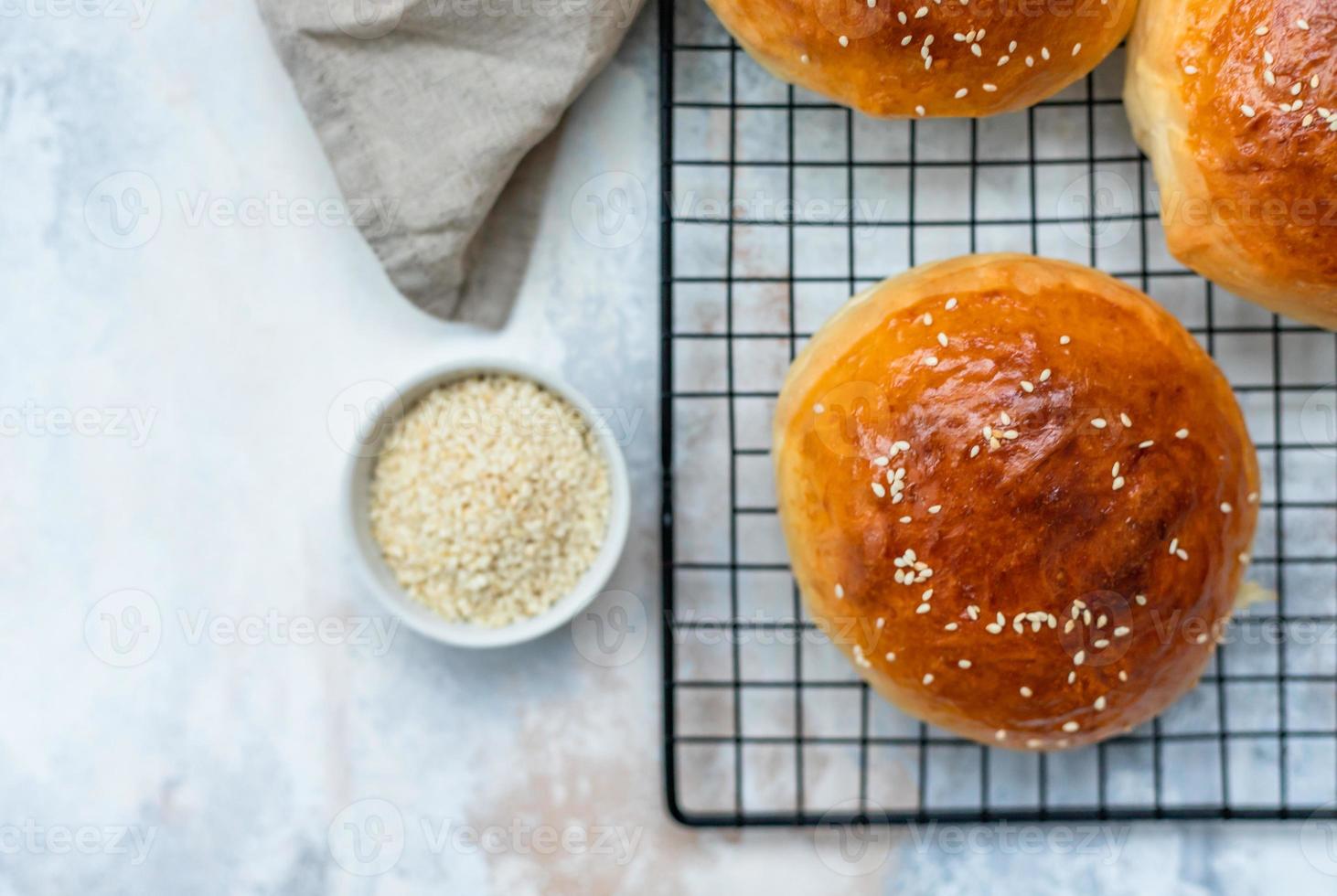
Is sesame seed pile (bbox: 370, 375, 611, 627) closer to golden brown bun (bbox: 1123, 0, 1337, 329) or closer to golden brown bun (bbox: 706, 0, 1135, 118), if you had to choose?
golden brown bun (bbox: 706, 0, 1135, 118)

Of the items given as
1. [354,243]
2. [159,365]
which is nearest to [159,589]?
[159,365]

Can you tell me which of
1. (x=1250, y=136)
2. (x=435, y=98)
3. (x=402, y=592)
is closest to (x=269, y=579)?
(x=402, y=592)

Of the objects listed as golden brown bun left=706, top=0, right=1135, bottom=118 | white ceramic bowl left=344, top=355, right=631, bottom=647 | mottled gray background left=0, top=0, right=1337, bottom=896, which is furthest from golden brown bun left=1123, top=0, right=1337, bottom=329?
white ceramic bowl left=344, top=355, right=631, bottom=647

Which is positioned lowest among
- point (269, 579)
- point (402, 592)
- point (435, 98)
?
point (269, 579)

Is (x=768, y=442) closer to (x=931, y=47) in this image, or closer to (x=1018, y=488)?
(x=1018, y=488)

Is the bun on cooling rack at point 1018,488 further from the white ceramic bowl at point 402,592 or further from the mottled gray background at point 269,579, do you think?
the mottled gray background at point 269,579

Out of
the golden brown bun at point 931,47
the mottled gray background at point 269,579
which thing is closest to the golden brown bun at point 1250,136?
the golden brown bun at point 931,47

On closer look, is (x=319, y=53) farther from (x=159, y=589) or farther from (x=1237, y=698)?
(x=1237, y=698)
